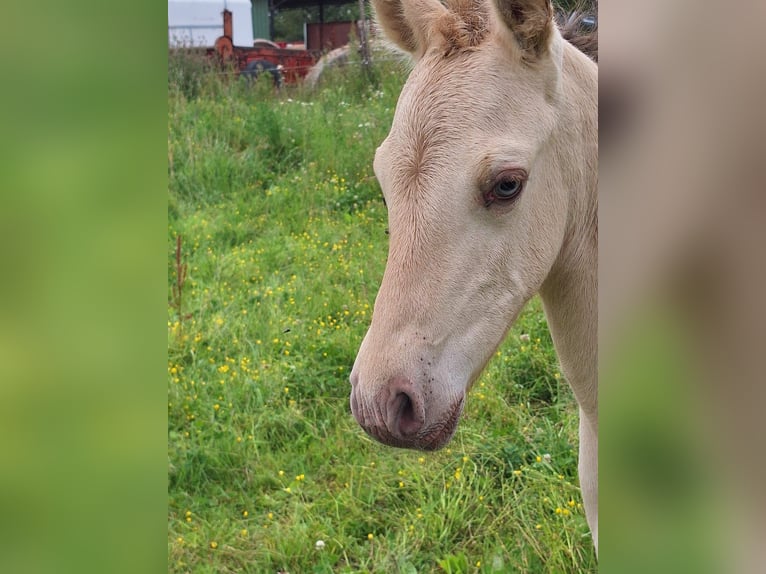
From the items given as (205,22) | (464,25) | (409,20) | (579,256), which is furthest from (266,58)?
(579,256)

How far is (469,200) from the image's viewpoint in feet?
3.47

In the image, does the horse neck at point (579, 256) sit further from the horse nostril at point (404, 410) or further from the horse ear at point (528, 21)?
the horse nostril at point (404, 410)

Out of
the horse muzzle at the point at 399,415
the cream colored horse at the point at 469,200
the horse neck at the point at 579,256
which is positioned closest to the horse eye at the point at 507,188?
the cream colored horse at the point at 469,200

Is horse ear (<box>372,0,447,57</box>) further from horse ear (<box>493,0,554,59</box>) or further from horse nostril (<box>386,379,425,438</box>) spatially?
horse nostril (<box>386,379,425,438</box>)

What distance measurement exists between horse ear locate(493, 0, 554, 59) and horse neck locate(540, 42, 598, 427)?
106 millimetres

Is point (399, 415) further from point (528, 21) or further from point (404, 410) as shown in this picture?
point (528, 21)

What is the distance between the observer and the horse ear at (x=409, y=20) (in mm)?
1202

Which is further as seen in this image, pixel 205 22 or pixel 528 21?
pixel 205 22

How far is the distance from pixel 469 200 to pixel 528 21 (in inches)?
12.7
